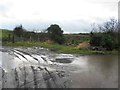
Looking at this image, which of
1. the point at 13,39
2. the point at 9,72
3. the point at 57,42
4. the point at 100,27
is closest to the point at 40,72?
the point at 9,72

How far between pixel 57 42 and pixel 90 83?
2767 cm

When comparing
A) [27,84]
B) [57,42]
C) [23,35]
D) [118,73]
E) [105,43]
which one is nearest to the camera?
[27,84]

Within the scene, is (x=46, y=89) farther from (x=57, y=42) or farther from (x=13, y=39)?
(x=13, y=39)

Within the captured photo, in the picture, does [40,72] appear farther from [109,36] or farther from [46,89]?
[109,36]

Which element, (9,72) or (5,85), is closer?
(5,85)

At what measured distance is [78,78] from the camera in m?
14.4

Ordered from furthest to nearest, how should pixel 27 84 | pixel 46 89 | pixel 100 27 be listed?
pixel 100 27
pixel 27 84
pixel 46 89

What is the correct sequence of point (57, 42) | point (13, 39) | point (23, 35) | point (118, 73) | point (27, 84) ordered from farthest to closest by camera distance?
point (23, 35) → point (13, 39) → point (57, 42) → point (118, 73) → point (27, 84)

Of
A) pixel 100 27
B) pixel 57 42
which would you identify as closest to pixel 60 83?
pixel 100 27

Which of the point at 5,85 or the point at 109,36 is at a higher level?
the point at 109,36

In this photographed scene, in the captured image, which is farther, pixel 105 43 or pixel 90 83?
pixel 105 43

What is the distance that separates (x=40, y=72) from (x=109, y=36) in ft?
53.8

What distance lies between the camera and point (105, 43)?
100ft

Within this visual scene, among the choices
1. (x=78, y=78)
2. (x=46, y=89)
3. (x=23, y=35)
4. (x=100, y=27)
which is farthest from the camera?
(x=23, y=35)
